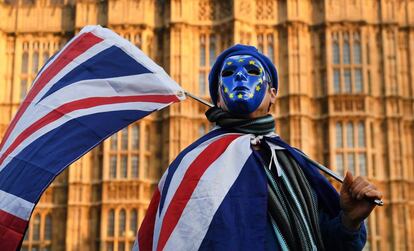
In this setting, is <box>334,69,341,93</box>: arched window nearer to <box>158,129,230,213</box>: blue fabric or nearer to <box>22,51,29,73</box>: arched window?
<box>22,51,29,73</box>: arched window

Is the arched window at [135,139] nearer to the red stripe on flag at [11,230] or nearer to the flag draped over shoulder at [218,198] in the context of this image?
the red stripe on flag at [11,230]

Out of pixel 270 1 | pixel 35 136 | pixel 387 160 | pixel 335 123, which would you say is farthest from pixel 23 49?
pixel 35 136

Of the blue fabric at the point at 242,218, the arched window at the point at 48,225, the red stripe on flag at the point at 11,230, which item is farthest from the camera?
the arched window at the point at 48,225

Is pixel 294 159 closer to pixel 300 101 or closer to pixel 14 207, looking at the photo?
pixel 14 207

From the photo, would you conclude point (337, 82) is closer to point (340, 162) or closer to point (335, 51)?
point (335, 51)

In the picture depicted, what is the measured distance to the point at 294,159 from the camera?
2.79 metres

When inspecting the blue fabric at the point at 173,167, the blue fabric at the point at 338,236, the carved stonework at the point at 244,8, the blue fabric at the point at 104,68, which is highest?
the carved stonework at the point at 244,8

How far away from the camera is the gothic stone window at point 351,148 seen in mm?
19750

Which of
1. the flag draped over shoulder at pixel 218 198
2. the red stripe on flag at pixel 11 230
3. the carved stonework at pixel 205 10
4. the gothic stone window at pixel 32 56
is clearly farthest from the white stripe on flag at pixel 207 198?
the gothic stone window at pixel 32 56

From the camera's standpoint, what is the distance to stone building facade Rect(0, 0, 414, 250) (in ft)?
65.0

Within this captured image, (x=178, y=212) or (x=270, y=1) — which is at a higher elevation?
(x=270, y=1)

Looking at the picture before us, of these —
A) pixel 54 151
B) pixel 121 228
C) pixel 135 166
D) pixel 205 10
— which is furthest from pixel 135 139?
pixel 54 151

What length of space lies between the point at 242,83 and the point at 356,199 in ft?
1.94

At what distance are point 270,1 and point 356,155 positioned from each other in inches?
199
